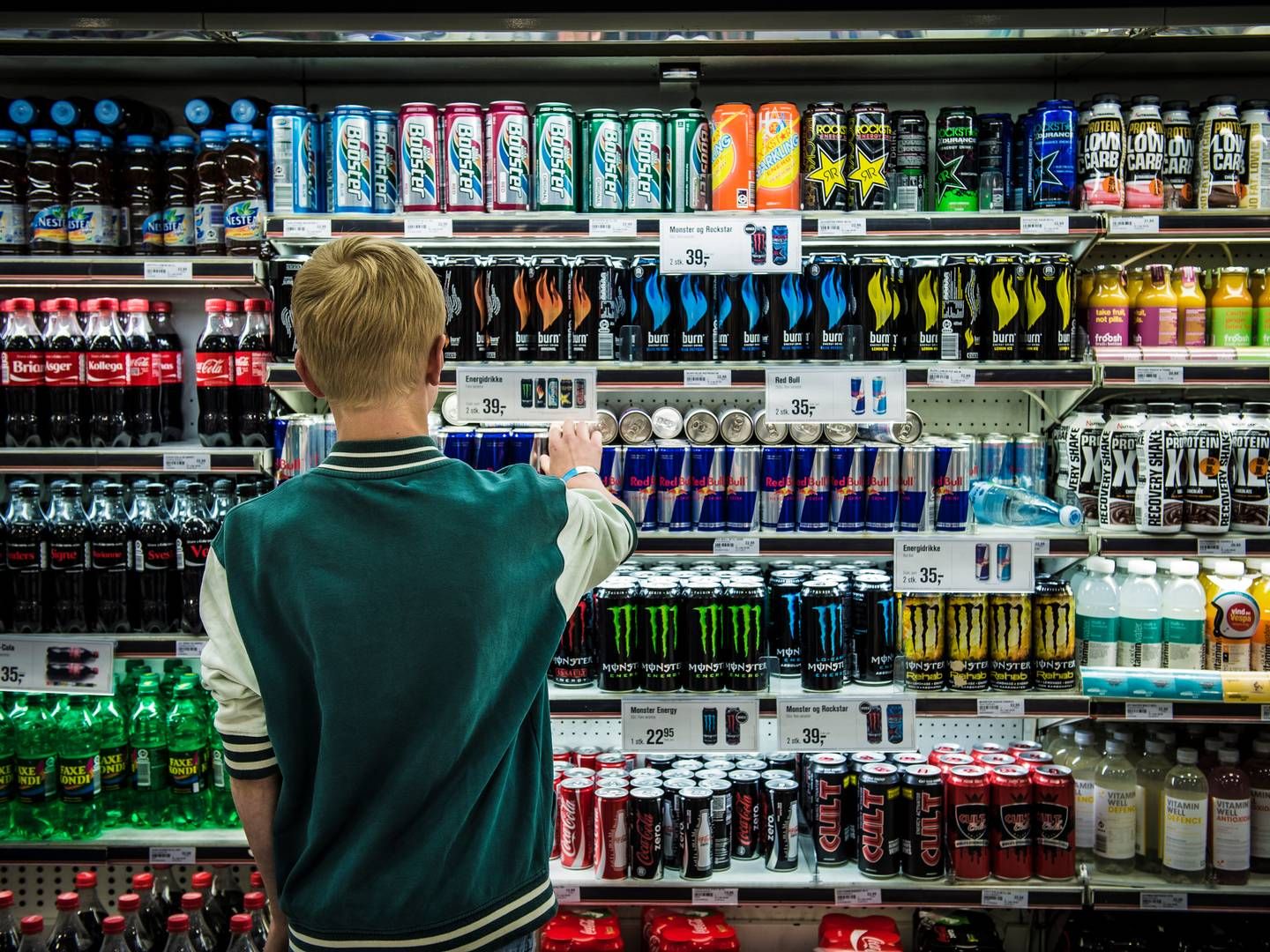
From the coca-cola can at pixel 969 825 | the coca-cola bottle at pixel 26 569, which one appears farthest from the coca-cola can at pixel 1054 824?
the coca-cola bottle at pixel 26 569

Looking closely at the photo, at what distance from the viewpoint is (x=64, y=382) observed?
10.1 ft

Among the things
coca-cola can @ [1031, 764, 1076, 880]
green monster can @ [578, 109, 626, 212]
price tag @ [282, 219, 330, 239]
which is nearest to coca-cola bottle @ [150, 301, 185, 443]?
price tag @ [282, 219, 330, 239]

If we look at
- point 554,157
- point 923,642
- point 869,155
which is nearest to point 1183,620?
point 923,642

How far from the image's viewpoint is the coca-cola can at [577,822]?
2.87 meters

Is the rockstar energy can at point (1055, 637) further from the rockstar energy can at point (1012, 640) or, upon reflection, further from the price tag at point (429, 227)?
the price tag at point (429, 227)

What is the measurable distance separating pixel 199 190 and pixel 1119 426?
284 centimetres

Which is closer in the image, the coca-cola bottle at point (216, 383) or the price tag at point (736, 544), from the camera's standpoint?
Result: the price tag at point (736, 544)

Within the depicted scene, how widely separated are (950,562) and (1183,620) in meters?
0.77

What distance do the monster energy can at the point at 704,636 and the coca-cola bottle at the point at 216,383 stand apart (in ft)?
4.88

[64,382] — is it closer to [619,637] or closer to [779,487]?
[619,637]

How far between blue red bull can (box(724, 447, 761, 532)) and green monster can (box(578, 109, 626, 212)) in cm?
78

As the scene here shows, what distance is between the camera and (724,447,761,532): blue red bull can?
2863mm

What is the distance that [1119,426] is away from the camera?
9.84ft

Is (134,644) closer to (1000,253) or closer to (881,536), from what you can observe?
(881,536)
